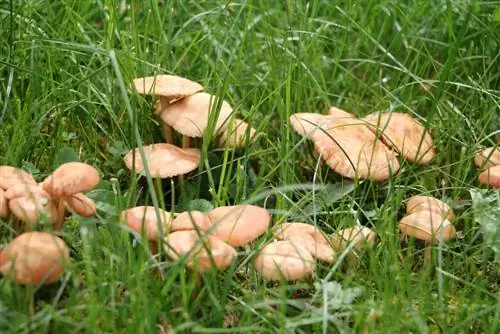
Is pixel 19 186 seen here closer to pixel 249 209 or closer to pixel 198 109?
pixel 249 209

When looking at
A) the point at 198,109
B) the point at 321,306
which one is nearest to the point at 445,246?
the point at 321,306

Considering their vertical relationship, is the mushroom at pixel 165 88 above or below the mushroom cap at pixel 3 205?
above

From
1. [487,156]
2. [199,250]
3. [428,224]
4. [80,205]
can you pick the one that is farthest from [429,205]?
[80,205]

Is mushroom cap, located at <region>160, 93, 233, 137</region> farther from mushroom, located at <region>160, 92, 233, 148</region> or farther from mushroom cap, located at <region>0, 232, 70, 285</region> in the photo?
mushroom cap, located at <region>0, 232, 70, 285</region>

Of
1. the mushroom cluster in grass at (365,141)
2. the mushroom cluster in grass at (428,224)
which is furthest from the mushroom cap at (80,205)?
the mushroom cluster in grass at (428,224)

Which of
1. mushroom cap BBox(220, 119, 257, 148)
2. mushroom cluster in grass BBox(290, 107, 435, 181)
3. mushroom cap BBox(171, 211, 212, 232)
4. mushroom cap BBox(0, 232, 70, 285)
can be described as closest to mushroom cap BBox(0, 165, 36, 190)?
mushroom cap BBox(0, 232, 70, 285)

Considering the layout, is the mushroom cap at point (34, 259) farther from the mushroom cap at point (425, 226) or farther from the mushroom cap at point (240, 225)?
the mushroom cap at point (425, 226)
